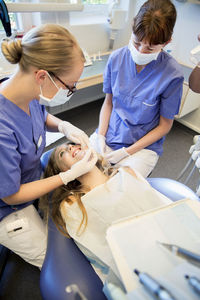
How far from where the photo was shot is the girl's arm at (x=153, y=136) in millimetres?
1360

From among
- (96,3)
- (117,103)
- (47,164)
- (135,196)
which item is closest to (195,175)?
(117,103)

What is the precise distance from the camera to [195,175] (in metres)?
2.13

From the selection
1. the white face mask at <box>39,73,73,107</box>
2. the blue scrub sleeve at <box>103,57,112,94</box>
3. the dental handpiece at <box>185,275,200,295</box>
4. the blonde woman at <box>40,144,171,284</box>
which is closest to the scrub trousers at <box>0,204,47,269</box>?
the blonde woman at <box>40,144,171,284</box>

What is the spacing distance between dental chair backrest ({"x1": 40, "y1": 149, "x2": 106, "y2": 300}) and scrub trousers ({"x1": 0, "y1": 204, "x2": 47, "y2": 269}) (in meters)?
0.14

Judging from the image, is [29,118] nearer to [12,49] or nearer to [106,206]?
[12,49]

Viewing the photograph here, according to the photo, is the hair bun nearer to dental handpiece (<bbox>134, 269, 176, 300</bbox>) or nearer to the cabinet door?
dental handpiece (<bbox>134, 269, 176, 300</bbox>)

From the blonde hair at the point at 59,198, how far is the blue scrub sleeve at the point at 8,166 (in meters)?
0.27

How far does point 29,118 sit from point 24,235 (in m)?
0.58

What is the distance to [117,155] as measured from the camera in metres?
1.39

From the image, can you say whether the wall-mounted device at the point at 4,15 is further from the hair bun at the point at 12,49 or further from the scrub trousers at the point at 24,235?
the scrub trousers at the point at 24,235

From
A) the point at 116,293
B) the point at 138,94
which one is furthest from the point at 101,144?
the point at 116,293

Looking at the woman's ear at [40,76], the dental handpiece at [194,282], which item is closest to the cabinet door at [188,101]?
the woman's ear at [40,76]

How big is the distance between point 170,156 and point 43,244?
172cm

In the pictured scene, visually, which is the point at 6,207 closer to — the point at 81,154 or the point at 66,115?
the point at 81,154
